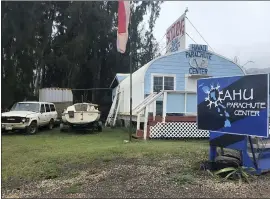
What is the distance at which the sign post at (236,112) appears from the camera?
7254 mm

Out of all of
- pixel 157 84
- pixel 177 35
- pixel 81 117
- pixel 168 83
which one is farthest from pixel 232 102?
pixel 177 35

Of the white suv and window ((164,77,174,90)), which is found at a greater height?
window ((164,77,174,90))

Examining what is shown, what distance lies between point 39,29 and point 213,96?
22837 mm

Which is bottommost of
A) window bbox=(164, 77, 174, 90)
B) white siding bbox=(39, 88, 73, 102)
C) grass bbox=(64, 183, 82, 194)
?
grass bbox=(64, 183, 82, 194)

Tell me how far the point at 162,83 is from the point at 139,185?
12165mm

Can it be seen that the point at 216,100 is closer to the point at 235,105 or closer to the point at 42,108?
the point at 235,105

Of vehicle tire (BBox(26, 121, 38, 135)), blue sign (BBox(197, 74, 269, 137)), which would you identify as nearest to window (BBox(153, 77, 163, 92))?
vehicle tire (BBox(26, 121, 38, 135))

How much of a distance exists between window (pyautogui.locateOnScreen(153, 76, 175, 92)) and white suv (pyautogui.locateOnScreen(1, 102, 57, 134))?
19.4 ft

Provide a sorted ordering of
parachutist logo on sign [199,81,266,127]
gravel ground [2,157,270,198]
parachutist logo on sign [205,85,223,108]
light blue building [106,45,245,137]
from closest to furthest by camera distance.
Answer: gravel ground [2,157,270,198] → parachutist logo on sign [199,81,266,127] → parachutist logo on sign [205,85,223,108] → light blue building [106,45,245,137]

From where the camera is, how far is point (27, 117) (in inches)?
696

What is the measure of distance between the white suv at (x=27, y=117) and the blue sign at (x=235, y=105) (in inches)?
435

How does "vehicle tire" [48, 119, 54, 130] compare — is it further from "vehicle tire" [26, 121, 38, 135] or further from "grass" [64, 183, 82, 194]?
"grass" [64, 183, 82, 194]

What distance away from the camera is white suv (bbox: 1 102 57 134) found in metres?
17.5

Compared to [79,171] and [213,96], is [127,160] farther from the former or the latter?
[213,96]
